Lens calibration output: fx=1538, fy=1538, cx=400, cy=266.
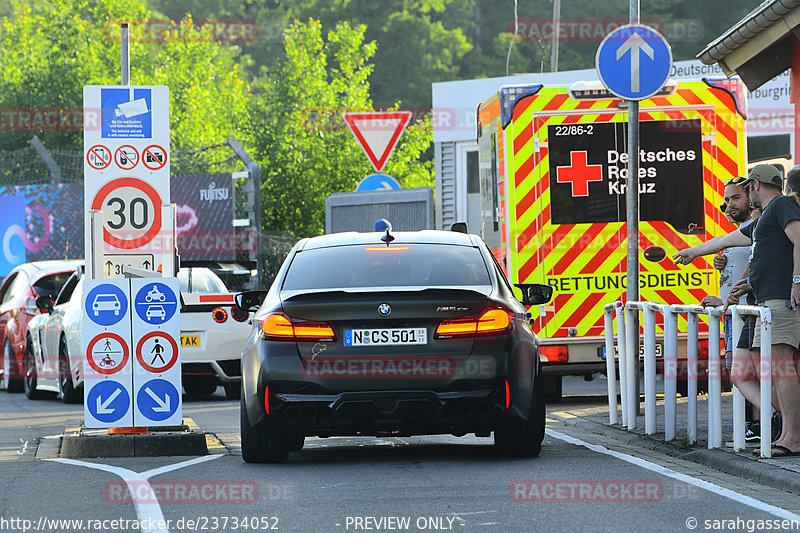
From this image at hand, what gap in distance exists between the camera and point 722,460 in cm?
927

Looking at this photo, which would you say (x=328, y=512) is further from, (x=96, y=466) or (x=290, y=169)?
(x=290, y=169)

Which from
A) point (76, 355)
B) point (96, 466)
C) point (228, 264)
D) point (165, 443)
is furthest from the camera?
point (228, 264)

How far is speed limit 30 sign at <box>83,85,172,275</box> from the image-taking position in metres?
10.7

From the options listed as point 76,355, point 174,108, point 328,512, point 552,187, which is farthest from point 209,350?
point 174,108

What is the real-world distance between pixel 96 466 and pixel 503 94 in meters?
6.00

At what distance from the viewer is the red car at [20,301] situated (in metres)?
18.7

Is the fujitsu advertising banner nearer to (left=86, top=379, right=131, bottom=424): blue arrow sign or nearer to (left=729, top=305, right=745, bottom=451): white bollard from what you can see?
(left=86, top=379, right=131, bottom=424): blue arrow sign

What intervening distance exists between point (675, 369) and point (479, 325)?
2.01 m

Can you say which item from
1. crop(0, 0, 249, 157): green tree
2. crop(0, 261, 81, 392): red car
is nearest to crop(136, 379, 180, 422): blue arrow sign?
crop(0, 261, 81, 392): red car

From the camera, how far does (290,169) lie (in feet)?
106

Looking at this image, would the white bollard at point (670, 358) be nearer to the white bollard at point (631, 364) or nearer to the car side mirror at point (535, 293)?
the car side mirror at point (535, 293)

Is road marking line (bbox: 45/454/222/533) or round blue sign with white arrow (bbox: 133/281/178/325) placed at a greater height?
round blue sign with white arrow (bbox: 133/281/178/325)

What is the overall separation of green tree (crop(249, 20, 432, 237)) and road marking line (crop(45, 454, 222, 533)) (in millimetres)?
21130

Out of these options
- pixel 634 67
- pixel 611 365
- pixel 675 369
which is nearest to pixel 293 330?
pixel 675 369
